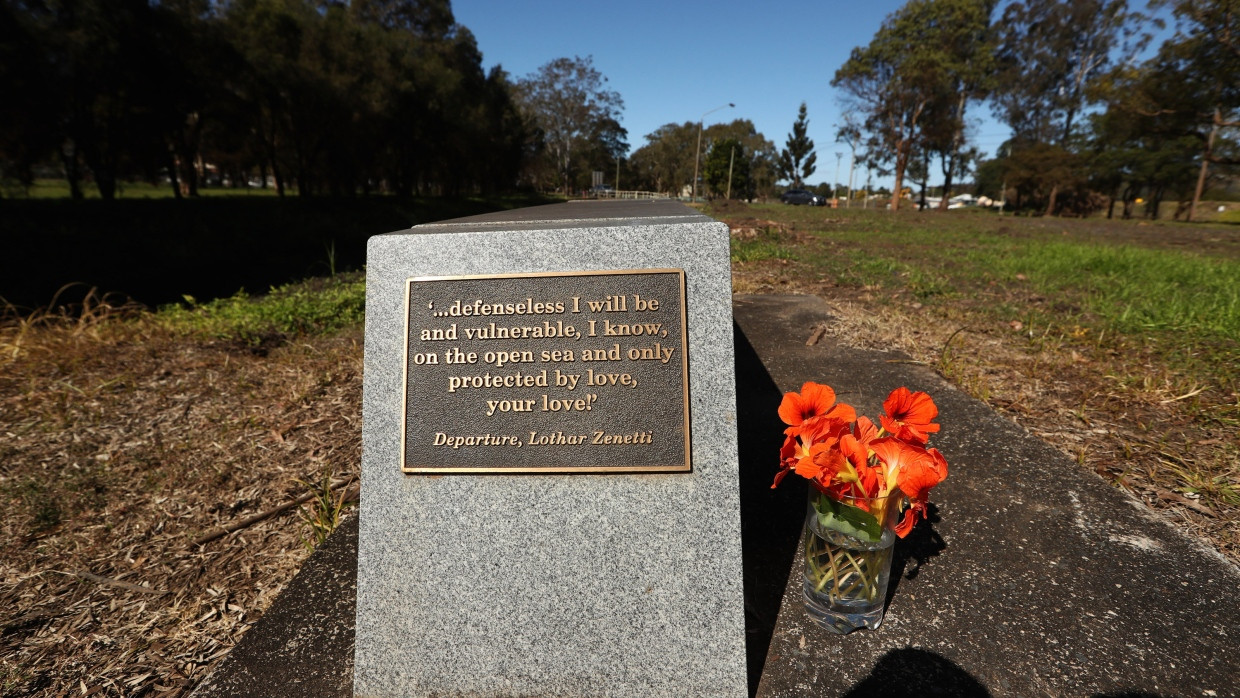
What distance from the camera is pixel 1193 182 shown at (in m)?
27.8

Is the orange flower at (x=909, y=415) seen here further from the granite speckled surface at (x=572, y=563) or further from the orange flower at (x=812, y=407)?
the granite speckled surface at (x=572, y=563)

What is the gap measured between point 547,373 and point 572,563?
1.82 ft

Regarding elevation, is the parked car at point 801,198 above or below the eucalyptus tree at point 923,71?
below

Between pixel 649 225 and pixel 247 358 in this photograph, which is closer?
pixel 649 225

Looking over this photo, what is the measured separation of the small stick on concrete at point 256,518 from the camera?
7.79 ft

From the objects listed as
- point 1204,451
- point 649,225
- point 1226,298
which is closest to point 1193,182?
point 1226,298

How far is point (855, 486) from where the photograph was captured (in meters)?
1.50

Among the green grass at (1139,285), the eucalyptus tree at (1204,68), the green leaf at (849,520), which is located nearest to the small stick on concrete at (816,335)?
the green grass at (1139,285)

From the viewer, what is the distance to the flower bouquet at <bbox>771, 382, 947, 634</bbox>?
1.47 m

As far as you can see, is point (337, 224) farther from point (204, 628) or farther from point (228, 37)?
point (204, 628)

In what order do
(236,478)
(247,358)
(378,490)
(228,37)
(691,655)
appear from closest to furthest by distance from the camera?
(691,655), (378,490), (236,478), (247,358), (228,37)

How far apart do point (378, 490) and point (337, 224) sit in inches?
603

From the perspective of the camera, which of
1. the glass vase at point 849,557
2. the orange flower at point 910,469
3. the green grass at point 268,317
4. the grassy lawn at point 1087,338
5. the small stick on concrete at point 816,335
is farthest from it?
the green grass at point 268,317

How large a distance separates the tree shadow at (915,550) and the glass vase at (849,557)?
218 mm
